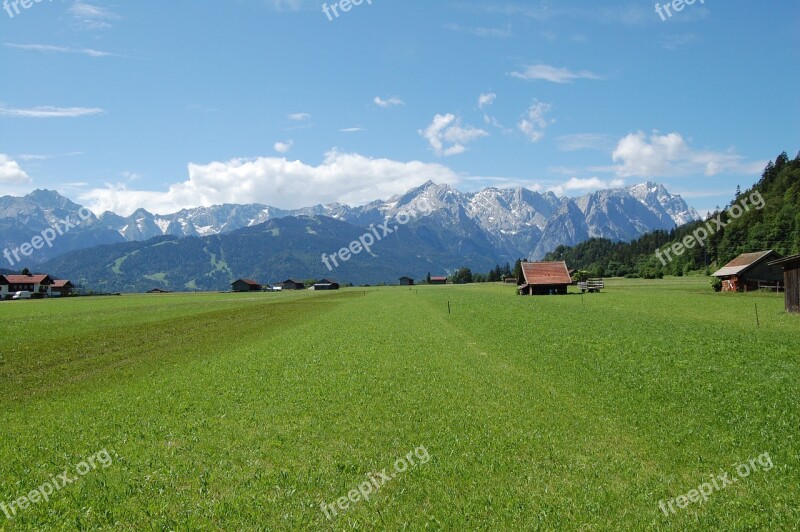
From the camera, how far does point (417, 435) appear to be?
1478cm

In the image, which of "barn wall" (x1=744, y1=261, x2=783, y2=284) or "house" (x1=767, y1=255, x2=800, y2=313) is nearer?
"house" (x1=767, y1=255, x2=800, y2=313)

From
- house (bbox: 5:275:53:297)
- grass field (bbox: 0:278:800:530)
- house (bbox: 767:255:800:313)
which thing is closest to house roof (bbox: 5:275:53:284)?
house (bbox: 5:275:53:297)

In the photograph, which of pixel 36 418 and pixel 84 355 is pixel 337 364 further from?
pixel 84 355

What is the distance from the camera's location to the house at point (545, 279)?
328 ft

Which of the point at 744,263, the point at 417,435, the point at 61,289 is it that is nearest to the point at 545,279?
the point at 744,263

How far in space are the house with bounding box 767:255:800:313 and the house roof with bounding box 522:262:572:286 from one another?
171 feet

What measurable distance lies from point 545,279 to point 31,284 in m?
153

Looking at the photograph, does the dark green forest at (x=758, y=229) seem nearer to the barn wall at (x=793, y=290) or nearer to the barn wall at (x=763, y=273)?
the barn wall at (x=763, y=273)

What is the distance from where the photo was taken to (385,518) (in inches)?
400

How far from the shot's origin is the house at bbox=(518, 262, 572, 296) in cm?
10000

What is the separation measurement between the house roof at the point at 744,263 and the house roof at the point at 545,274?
84.5ft

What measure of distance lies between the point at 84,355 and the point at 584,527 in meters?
31.6

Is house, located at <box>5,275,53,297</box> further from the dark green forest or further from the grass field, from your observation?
the dark green forest

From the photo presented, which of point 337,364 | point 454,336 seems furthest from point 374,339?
point 337,364
